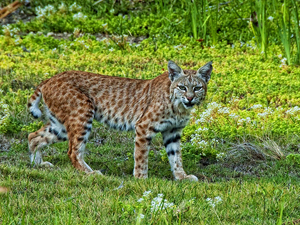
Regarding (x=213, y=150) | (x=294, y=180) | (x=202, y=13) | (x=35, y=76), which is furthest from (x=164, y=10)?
(x=294, y=180)

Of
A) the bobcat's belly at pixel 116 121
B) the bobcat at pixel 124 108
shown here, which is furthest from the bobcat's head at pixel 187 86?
the bobcat's belly at pixel 116 121

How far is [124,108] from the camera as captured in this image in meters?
6.51

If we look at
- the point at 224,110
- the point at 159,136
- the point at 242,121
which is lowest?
the point at 159,136

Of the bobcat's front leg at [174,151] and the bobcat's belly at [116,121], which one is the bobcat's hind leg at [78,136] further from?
the bobcat's front leg at [174,151]

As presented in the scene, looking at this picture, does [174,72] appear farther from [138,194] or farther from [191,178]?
[138,194]

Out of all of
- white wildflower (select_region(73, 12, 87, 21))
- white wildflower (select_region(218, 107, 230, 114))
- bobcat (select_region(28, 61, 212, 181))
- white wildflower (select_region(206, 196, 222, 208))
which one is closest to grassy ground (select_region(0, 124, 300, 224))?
white wildflower (select_region(206, 196, 222, 208))

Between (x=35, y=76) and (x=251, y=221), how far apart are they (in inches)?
232

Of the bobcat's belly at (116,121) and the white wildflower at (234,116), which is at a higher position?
the bobcat's belly at (116,121)

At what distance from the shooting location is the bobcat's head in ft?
19.3

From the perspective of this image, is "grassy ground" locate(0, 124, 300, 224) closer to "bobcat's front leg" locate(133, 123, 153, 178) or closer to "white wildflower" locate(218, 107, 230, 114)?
"bobcat's front leg" locate(133, 123, 153, 178)

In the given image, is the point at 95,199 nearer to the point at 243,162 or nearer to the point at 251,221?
the point at 251,221

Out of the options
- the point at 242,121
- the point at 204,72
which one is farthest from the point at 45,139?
the point at 242,121

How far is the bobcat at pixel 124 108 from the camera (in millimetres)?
6016

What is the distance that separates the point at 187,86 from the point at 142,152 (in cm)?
97
